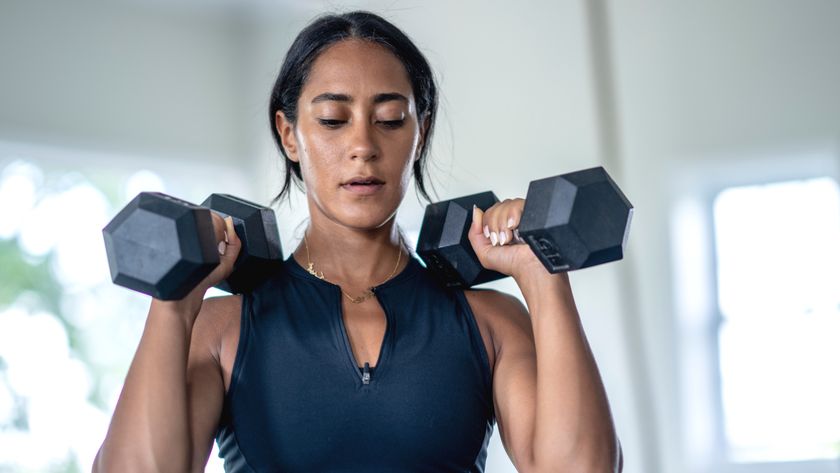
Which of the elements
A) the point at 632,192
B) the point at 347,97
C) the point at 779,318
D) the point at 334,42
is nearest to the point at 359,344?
the point at 347,97

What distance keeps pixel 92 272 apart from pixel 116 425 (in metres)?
2.94

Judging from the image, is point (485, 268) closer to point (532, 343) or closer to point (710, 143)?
point (532, 343)

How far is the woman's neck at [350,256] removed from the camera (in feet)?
5.15

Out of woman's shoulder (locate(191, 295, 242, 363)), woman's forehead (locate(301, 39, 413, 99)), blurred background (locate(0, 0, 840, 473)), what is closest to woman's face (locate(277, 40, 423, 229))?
woman's forehead (locate(301, 39, 413, 99))

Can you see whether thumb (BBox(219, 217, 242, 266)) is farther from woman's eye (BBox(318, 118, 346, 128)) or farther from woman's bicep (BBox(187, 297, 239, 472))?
woman's eye (BBox(318, 118, 346, 128))

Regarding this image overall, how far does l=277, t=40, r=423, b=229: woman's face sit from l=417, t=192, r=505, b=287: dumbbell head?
0.11m

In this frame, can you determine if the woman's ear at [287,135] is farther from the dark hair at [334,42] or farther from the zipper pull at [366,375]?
the zipper pull at [366,375]

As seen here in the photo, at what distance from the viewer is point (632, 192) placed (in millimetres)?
4070

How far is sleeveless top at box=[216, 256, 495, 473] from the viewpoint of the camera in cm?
138

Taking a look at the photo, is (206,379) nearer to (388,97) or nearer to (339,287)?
(339,287)

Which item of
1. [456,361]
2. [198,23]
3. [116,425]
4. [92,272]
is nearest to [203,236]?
[116,425]

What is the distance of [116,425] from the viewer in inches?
50.5

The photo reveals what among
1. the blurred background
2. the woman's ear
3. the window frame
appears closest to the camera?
the woman's ear

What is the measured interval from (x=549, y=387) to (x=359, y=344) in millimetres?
289
